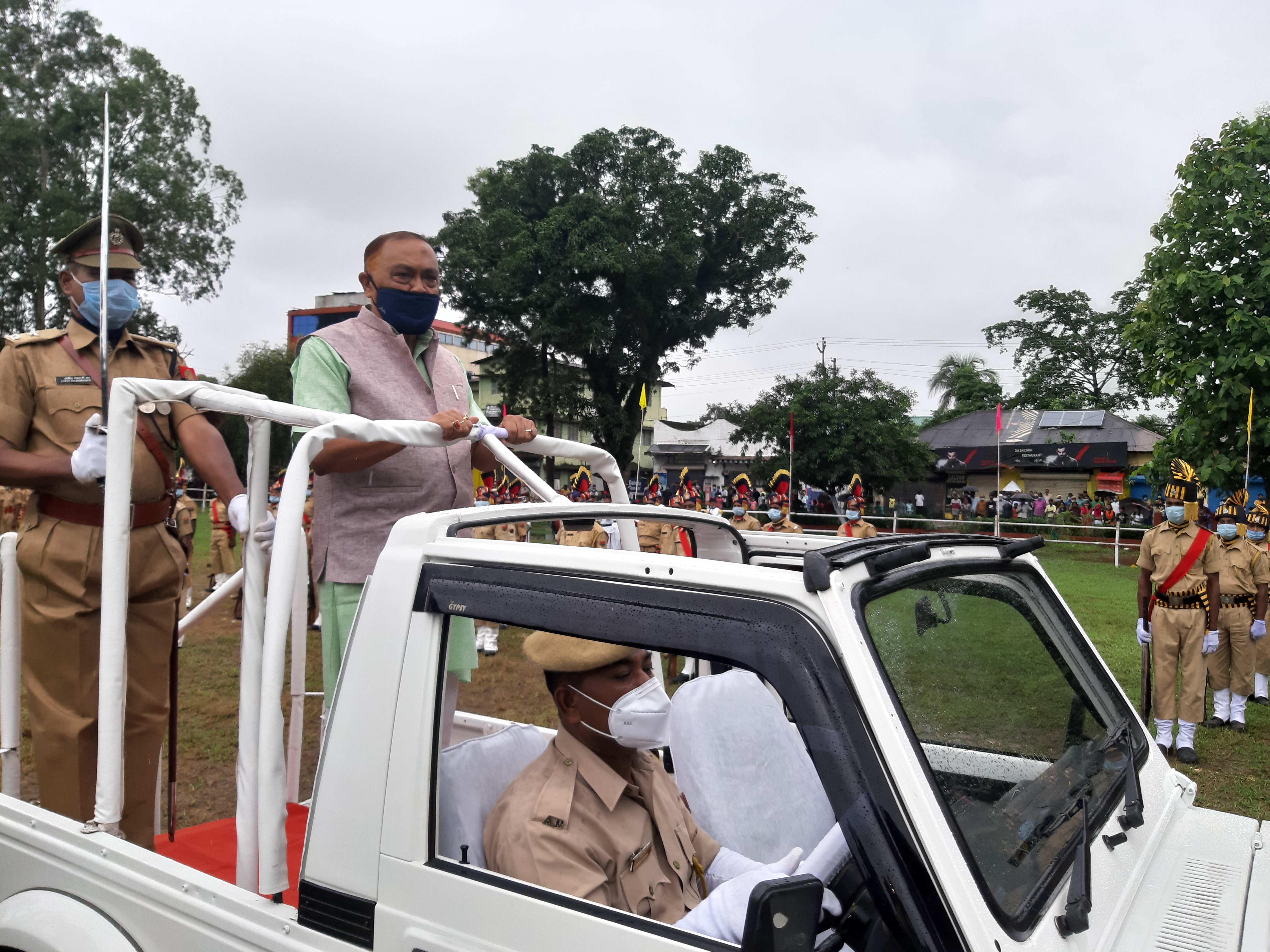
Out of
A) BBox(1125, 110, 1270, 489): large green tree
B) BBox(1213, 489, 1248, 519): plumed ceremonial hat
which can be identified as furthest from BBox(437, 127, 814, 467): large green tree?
BBox(1213, 489, 1248, 519): plumed ceremonial hat

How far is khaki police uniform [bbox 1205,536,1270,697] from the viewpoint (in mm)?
7133

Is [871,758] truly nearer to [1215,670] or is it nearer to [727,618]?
[727,618]

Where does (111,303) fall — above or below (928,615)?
above

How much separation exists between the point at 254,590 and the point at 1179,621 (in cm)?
688

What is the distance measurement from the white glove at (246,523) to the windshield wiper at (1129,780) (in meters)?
1.86

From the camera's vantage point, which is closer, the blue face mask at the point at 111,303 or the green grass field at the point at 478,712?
the green grass field at the point at 478,712

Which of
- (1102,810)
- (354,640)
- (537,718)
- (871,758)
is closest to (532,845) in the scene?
(354,640)

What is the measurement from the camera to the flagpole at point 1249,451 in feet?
34.2

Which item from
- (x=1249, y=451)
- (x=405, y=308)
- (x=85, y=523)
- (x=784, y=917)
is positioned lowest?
(x=784, y=917)

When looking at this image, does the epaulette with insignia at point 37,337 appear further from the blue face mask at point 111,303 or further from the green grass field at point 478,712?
the green grass field at point 478,712

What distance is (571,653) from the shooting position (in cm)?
172

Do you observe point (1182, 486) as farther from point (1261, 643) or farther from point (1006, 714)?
point (1006, 714)

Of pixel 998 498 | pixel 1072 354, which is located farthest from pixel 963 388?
pixel 998 498

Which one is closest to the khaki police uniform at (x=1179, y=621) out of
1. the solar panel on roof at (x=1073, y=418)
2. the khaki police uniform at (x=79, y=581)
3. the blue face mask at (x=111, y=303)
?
the khaki police uniform at (x=79, y=581)
